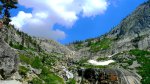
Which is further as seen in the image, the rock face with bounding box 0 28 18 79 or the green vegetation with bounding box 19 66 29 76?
the green vegetation with bounding box 19 66 29 76

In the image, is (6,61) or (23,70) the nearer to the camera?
(6,61)

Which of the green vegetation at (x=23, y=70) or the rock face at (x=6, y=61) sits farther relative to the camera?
the green vegetation at (x=23, y=70)

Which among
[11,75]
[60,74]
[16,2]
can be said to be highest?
[16,2]

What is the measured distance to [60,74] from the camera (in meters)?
122

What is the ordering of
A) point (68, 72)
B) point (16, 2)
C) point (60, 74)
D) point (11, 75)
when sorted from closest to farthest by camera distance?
point (11, 75) < point (16, 2) < point (60, 74) < point (68, 72)

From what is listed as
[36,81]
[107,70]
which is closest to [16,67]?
[36,81]

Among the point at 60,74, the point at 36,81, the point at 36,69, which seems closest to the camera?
the point at 36,81

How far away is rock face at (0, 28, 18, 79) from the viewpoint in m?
81.6

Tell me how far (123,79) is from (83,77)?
1542 cm

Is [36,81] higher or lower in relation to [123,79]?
lower

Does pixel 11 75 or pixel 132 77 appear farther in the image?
pixel 132 77

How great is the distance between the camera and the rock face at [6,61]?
81.6 m

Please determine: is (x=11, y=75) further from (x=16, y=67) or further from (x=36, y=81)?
(x=36, y=81)

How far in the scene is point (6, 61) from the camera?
272ft
